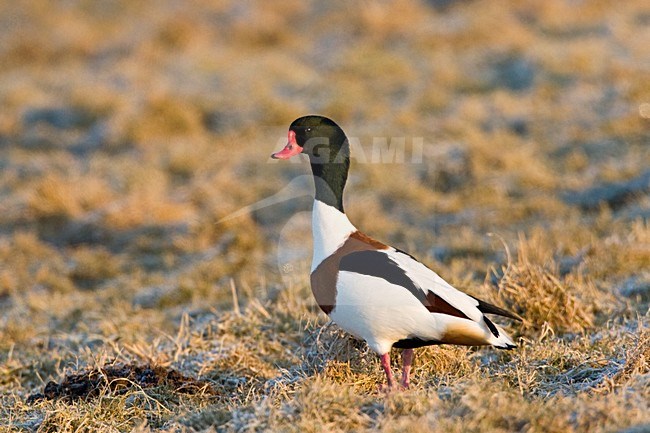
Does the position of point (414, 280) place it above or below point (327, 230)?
below

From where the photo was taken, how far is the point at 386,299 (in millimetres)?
3064

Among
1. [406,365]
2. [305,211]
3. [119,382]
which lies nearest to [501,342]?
[406,365]

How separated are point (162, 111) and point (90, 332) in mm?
4648

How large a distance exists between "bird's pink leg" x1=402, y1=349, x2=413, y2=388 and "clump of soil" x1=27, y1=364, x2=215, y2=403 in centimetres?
85

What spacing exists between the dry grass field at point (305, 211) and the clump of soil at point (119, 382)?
10 mm

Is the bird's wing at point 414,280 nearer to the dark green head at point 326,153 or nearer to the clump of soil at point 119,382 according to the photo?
the dark green head at point 326,153

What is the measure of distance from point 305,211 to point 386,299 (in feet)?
14.0

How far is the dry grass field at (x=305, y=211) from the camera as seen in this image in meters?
3.33

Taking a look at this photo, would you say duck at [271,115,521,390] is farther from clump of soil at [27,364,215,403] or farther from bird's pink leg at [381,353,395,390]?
clump of soil at [27,364,215,403]

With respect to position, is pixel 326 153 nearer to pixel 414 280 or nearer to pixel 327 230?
pixel 327 230

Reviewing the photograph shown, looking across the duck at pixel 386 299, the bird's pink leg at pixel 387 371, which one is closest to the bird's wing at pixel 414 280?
the duck at pixel 386 299

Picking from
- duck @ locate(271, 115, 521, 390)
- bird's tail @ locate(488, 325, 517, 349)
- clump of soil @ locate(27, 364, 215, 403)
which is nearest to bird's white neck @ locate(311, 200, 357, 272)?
duck @ locate(271, 115, 521, 390)

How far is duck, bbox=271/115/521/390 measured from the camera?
120 inches

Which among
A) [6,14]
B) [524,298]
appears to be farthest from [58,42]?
[524,298]
